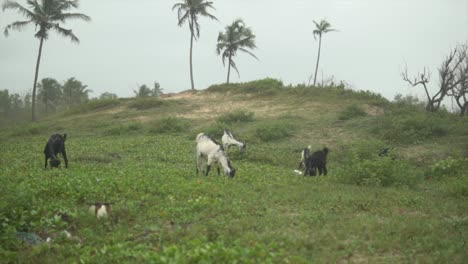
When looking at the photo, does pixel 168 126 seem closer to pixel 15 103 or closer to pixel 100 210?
pixel 100 210

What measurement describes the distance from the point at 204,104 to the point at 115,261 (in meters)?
31.5

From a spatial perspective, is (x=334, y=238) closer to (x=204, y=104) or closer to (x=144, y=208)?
(x=144, y=208)

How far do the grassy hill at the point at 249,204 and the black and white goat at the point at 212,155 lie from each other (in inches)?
17.1

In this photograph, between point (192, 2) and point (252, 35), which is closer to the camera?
point (192, 2)

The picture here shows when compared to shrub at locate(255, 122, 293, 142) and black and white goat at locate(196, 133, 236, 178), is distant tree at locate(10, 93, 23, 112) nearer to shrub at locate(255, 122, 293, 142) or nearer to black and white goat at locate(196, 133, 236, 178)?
shrub at locate(255, 122, 293, 142)

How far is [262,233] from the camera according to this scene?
830cm

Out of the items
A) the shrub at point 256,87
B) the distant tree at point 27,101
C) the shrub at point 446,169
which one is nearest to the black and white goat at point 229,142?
the shrub at point 446,169

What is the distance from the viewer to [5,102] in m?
61.9

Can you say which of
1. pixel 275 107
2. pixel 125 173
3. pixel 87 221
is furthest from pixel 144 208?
pixel 275 107

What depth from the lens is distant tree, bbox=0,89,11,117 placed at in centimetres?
6133

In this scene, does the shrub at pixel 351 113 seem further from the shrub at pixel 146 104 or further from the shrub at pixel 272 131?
the shrub at pixel 146 104

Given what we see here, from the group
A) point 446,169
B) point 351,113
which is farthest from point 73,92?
point 446,169

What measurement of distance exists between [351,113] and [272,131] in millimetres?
6741

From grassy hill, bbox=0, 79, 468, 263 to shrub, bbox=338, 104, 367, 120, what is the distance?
4118mm
